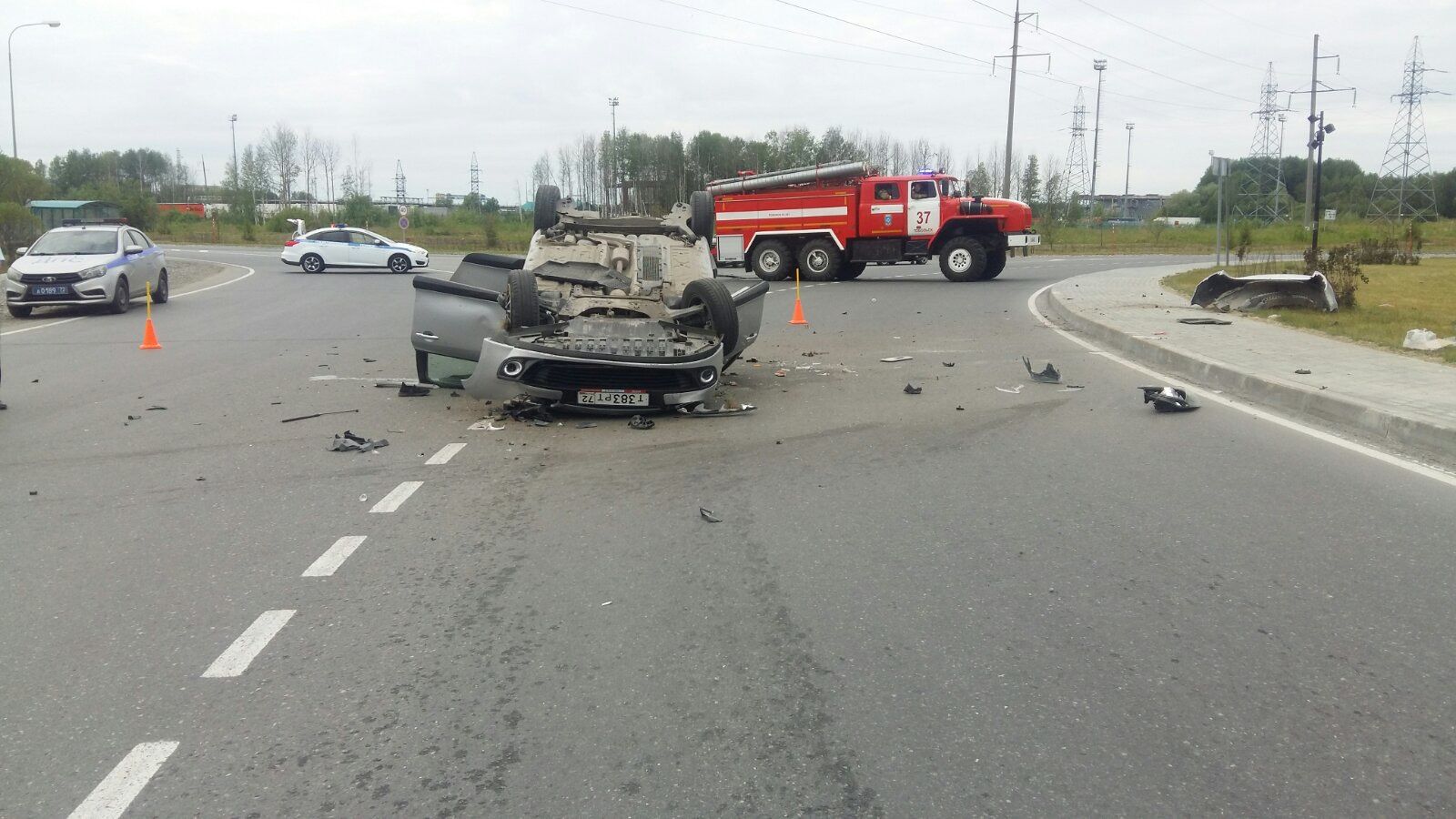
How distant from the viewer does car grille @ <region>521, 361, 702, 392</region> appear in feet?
28.2

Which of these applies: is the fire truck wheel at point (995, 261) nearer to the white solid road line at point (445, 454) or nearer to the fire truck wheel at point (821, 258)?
the fire truck wheel at point (821, 258)

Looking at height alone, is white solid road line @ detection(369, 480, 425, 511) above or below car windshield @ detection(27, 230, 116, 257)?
below

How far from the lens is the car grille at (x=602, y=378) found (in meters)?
8.59

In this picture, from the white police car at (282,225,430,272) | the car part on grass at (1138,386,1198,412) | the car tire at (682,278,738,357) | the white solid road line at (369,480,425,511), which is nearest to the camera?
the white solid road line at (369,480,425,511)

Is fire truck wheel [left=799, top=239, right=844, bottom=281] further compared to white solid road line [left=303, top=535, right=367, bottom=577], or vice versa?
fire truck wheel [left=799, top=239, right=844, bottom=281]

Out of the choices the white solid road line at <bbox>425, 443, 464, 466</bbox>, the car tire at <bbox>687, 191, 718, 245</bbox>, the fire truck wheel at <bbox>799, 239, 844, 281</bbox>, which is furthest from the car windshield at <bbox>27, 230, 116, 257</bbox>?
the fire truck wheel at <bbox>799, 239, 844, 281</bbox>

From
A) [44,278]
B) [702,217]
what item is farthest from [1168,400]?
[44,278]

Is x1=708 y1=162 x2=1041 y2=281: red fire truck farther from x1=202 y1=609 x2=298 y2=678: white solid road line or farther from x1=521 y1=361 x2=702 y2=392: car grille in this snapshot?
x1=202 y1=609 x2=298 y2=678: white solid road line

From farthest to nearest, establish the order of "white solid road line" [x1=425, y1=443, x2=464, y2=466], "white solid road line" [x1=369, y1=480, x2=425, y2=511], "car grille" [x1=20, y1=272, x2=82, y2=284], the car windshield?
1. the car windshield
2. "car grille" [x1=20, y1=272, x2=82, y2=284]
3. "white solid road line" [x1=425, y1=443, x2=464, y2=466]
4. "white solid road line" [x1=369, y1=480, x2=425, y2=511]

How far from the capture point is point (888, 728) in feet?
11.4

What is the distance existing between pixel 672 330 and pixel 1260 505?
486 cm

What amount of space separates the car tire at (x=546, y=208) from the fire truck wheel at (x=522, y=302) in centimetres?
263

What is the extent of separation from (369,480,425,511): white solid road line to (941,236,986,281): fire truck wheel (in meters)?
22.9

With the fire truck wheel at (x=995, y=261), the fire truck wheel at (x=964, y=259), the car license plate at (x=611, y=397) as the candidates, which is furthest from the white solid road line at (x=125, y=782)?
the fire truck wheel at (x=995, y=261)
